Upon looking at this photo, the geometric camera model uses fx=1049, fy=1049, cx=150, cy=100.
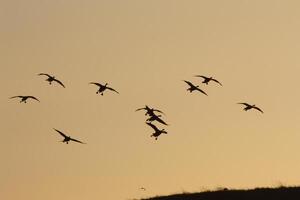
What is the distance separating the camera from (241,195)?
51.1m

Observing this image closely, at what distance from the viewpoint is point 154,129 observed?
2416 inches

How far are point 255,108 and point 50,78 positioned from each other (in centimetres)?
1265

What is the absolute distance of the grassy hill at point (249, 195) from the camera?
165 ft

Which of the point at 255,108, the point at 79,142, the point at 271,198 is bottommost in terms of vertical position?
the point at 271,198

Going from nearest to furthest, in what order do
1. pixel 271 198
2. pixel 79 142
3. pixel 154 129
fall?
1. pixel 271 198
2. pixel 79 142
3. pixel 154 129

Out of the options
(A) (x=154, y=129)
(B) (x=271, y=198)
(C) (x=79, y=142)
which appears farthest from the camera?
(A) (x=154, y=129)

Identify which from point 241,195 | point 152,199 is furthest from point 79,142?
point 241,195

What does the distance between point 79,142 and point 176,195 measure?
6.45 metres

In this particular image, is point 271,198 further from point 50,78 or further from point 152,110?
point 50,78

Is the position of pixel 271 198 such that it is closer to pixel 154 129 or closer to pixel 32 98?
pixel 154 129

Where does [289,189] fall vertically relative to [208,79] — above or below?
below

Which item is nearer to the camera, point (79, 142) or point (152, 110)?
point (79, 142)

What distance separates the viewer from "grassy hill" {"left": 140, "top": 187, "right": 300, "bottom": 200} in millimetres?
50250

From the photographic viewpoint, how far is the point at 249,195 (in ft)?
167
